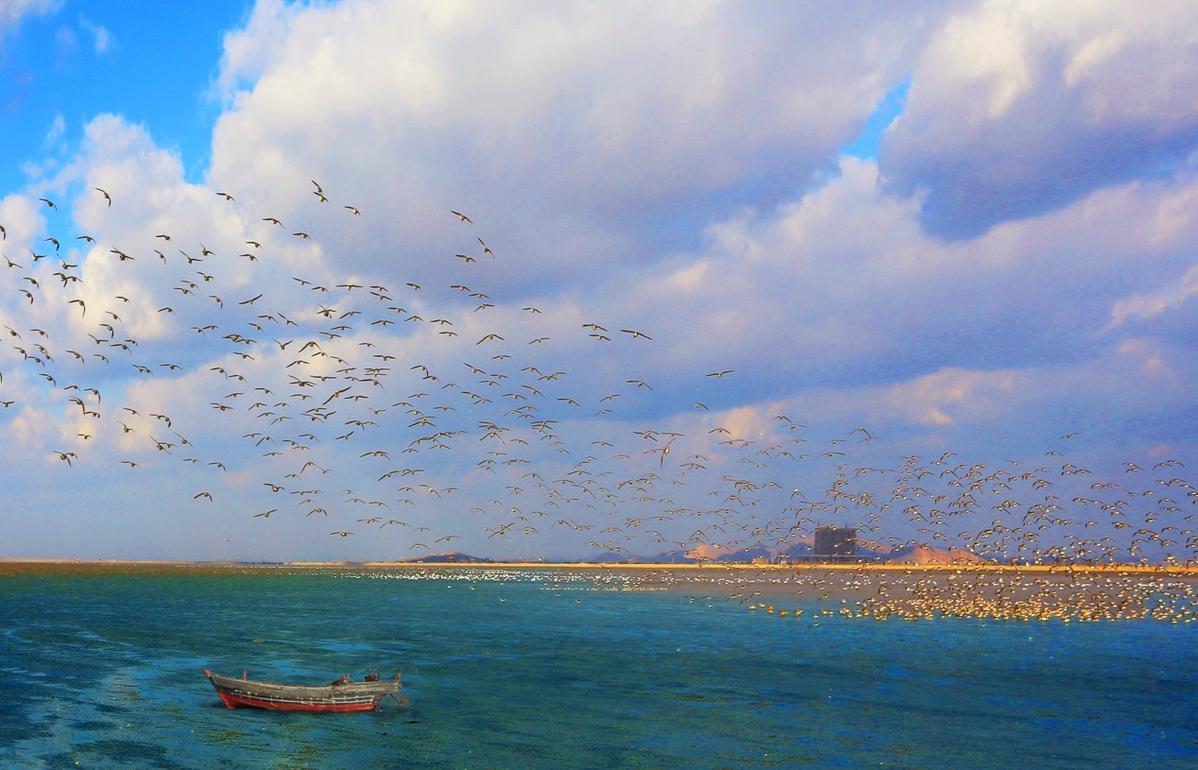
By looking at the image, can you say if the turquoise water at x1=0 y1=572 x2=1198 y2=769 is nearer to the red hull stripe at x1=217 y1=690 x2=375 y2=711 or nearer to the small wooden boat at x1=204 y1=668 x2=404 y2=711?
the red hull stripe at x1=217 y1=690 x2=375 y2=711

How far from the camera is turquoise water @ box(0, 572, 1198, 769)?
39.5m

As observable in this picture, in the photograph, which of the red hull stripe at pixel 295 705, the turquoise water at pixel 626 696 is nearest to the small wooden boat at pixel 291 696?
the red hull stripe at pixel 295 705

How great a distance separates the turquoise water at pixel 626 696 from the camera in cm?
3953

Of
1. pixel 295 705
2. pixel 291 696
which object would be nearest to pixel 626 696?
pixel 295 705

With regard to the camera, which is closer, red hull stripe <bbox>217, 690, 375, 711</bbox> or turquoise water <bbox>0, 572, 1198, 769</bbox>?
turquoise water <bbox>0, 572, 1198, 769</bbox>

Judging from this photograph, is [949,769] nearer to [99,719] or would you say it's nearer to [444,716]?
[444,716]

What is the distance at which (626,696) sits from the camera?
54.6 metres

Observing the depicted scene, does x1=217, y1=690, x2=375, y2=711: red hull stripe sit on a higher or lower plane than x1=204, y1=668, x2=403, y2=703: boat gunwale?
lower

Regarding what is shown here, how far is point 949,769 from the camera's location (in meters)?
37.4

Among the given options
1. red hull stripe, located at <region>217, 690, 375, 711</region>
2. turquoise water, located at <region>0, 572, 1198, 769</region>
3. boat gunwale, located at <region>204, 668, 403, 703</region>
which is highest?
boat gunwale, located at <region>204, 668, 403, 703</region>

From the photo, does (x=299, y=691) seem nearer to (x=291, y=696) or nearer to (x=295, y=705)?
(x=291, y=696)

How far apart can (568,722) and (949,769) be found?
18.2 meters

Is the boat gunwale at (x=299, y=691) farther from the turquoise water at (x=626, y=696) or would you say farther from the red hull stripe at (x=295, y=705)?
the turquoise water at (x=626, y=696)

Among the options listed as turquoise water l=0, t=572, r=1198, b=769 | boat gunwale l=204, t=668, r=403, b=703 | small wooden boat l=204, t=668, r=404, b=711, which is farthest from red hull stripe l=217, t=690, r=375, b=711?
turquoise water l=0, t=572, r=1198, b=769
